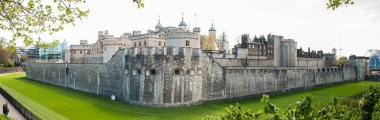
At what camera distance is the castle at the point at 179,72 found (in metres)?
28.6

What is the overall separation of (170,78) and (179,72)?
1.01 meters

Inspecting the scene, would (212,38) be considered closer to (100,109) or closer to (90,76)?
(90,76)

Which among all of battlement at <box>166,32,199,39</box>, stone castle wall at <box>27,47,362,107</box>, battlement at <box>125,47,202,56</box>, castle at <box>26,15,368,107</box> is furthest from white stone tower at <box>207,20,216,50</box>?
battlement at <box>125,47,202,56</box>

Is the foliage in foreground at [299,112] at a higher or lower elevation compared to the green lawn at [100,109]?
higher

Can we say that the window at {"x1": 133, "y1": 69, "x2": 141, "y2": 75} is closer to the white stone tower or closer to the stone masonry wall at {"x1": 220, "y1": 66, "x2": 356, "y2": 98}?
the stone masonry wall at {"x1": 220, "y1": 66, "x2": 356, "y2": 98}

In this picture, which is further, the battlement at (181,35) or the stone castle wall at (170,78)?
the battlement at (181,35)

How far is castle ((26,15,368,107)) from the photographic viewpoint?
93.8 feet

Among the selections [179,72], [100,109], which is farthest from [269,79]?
[100,109]

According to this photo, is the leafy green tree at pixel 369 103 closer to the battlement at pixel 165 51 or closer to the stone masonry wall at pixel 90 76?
the battlement at pixel 165 51

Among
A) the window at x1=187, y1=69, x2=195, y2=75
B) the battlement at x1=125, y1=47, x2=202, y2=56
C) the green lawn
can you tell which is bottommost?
the green lawn

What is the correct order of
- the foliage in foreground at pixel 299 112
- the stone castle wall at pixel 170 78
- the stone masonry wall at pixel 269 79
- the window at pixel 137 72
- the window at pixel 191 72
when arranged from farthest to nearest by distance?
the stone masonry wall at pixel 269 79
the window at pixel 191 72
the window at pixel 137 72
the stone castle wall at pixel 170 78
the foliage in foreground at pixel 299 112

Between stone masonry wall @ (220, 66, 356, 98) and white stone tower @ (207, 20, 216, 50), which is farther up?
white stone tower @ (207, 20, 216, 50)

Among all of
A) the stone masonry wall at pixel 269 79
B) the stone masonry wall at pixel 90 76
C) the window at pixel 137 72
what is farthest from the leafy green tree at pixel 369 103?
the stone masonry wall at pixel 90 76

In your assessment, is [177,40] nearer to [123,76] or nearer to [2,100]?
[123,76]
